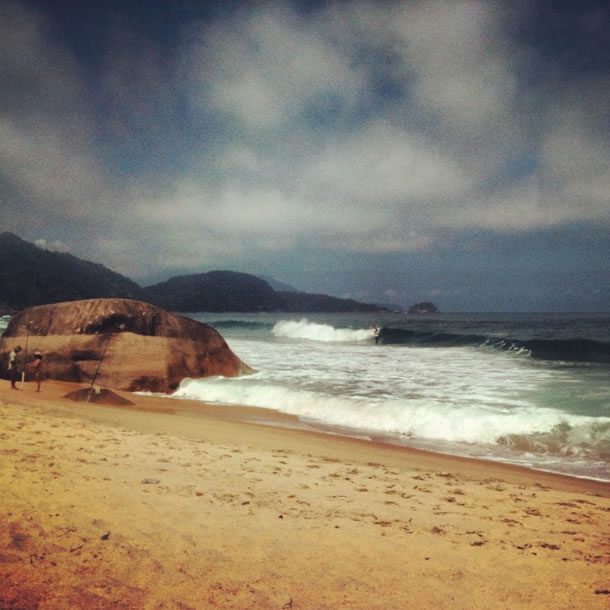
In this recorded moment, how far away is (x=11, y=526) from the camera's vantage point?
294 cm

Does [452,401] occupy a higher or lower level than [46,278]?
lower

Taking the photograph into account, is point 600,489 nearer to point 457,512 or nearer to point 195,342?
point 457,512

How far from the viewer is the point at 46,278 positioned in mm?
84938

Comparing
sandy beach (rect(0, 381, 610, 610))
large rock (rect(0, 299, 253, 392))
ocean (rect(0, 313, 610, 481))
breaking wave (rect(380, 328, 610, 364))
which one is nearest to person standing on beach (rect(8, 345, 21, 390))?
large rock (rect(0, 299, 253, 392))

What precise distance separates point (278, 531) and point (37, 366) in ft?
37.7

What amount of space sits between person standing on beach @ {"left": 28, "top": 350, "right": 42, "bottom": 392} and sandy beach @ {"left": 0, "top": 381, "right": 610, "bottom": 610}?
6.55 meters

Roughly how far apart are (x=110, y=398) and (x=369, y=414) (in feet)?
19.6

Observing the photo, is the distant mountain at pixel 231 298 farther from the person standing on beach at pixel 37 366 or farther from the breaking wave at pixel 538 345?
the person standing on beach at pixel 37 366

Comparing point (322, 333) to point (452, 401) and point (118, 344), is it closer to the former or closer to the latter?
point (118, 344)

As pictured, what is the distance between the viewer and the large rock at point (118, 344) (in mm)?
12383

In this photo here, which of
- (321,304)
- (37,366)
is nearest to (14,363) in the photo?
(37,366)

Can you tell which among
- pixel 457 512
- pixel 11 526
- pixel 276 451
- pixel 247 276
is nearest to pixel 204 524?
pixel 11 526

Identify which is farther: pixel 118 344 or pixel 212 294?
pixel 212 294

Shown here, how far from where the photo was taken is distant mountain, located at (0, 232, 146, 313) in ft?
253
